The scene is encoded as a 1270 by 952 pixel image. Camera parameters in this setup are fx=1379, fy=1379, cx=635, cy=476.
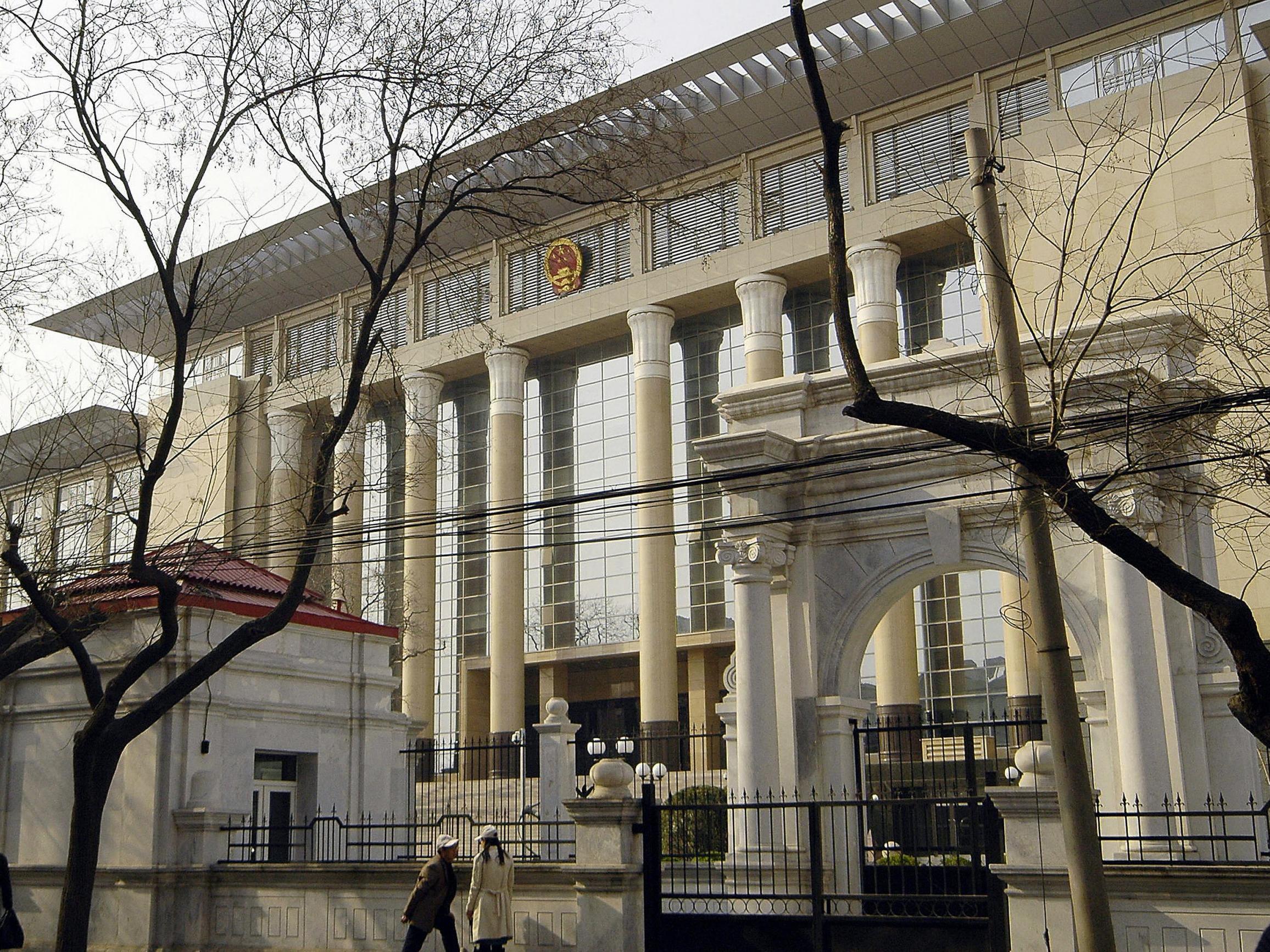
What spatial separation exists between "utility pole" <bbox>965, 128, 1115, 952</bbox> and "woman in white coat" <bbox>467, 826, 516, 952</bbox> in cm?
665

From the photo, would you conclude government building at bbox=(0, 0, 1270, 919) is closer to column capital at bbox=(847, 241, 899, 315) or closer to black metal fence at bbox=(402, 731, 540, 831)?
column capital at bbox=(847, 241, 899, 315)

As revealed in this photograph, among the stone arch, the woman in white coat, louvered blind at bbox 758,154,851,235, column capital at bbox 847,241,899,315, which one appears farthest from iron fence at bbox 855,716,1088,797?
louvered blind at bbox 758,154,851,235

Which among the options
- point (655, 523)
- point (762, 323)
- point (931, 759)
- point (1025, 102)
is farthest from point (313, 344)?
point (931, 759)

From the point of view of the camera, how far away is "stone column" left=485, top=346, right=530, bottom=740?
4562cm

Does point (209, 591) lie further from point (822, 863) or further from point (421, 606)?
point (421, 606)

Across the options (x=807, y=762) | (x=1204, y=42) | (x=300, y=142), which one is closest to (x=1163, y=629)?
(x=807, y=762)

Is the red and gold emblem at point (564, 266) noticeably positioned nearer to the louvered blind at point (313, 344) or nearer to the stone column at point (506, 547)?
the stone column at point (506, 547)

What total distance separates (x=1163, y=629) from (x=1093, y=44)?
81.0ft

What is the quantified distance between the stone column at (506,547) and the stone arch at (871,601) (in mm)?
24837

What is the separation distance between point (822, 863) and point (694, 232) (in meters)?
31.5

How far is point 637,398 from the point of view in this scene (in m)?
45.3

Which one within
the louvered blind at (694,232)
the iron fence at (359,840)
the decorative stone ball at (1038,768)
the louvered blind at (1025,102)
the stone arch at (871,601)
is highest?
the louvered blind at (1025,102)

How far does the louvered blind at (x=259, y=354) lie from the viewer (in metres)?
56.5

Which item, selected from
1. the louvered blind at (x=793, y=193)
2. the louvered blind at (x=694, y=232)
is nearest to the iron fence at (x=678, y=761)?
the louvered blind at (x=694, y=232)
